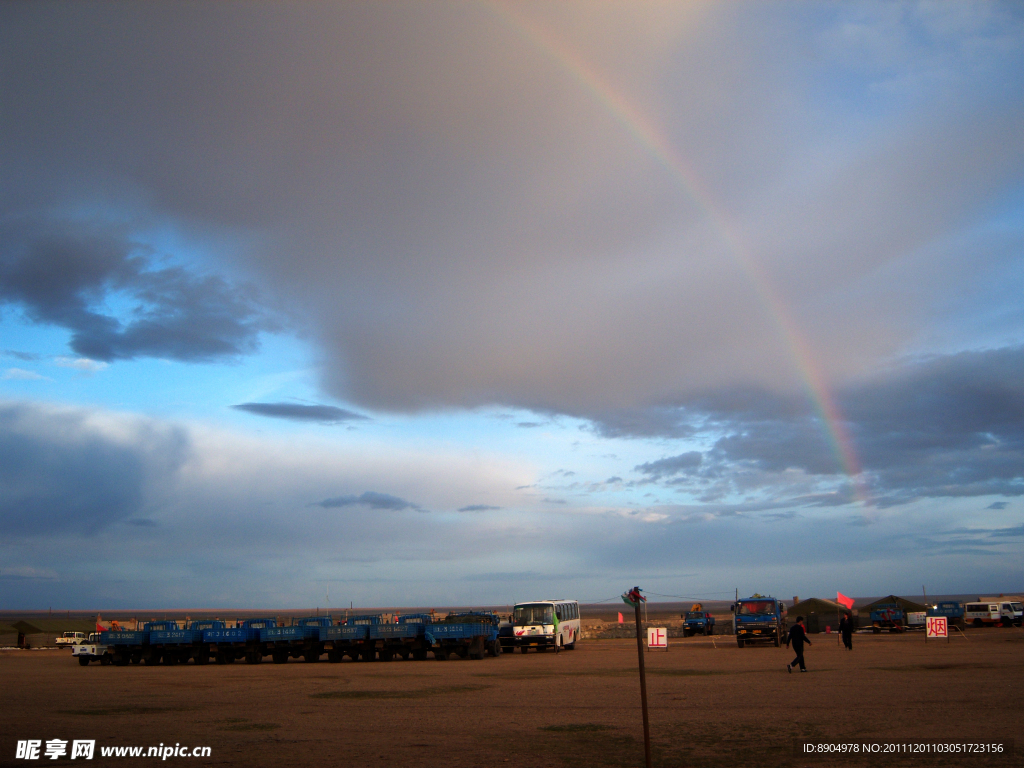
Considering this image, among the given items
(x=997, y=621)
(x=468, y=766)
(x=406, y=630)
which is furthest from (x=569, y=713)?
(x=997, y=621)

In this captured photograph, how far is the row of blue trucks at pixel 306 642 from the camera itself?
35250 millimetres

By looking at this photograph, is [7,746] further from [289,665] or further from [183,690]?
[289,665]

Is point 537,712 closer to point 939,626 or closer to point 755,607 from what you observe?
point 755,607

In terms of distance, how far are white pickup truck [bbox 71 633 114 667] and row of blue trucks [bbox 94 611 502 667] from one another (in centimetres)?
9

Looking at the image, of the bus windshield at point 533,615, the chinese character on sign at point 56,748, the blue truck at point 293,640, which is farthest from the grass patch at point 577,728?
the bus windshield at point 533,615

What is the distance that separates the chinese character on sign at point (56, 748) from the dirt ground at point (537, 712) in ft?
1.16

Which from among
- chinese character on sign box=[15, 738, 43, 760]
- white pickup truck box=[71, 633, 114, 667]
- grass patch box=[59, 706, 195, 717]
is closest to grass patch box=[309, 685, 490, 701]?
grass patch box=[59, 706, 195, 717]

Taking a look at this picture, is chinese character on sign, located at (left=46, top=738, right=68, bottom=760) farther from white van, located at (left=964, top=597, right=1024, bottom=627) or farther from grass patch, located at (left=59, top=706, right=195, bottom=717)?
white van, located at (left=964, top=597, right=1024, bottom=627)

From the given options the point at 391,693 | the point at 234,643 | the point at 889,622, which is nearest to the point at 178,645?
the point at 234,643

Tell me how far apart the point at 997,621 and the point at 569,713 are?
59.5 m

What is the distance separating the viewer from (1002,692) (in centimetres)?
1781

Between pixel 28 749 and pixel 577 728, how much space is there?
8.91m

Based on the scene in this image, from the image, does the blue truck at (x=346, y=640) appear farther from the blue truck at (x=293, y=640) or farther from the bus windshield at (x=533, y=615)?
the bus windshield at (x=533, y=615)

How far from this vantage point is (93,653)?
120 feet
